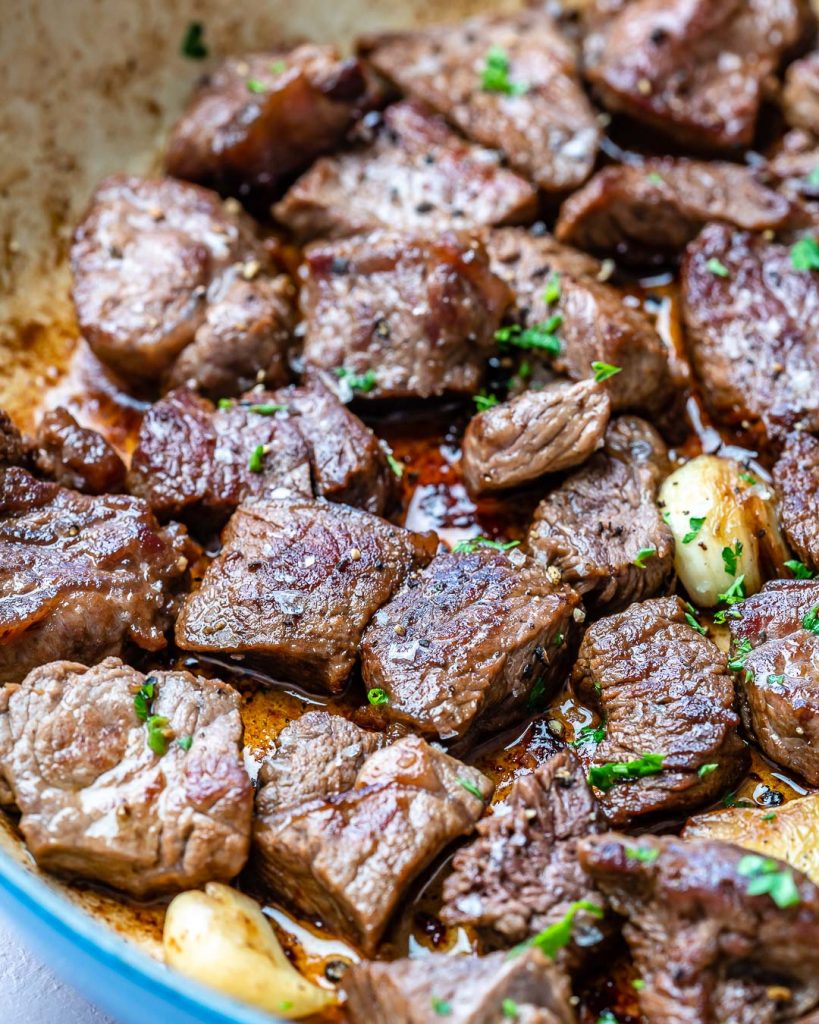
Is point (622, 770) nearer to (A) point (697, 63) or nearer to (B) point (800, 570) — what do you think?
(B) point (800, 570)

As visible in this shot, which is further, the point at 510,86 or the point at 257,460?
the point at 510,86

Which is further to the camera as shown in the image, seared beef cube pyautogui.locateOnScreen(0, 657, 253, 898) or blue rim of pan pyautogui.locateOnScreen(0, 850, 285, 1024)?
seared beef cube pyautogui.locateOnScreen(0, 657, 253, 898)

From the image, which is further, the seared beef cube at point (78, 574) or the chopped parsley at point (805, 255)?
the chopped parsley at point (805, 255)

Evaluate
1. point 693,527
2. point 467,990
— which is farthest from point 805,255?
point 467,990

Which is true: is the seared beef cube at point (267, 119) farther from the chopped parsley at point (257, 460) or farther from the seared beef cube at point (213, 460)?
the chopped parsley at point (257, 460)

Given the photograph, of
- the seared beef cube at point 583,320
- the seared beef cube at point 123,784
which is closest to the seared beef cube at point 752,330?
the seared beef cube at point 583,320

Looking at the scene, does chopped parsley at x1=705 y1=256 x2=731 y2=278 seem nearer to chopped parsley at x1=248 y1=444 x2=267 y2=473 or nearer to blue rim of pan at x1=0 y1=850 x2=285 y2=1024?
chopped parsley at x1=248 y1=444 x2=267 y2=473

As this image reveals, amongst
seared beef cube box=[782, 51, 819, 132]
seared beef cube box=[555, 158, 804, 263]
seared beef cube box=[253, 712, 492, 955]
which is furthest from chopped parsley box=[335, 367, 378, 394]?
seared beef cube box=[782, 51, 819, 132]
